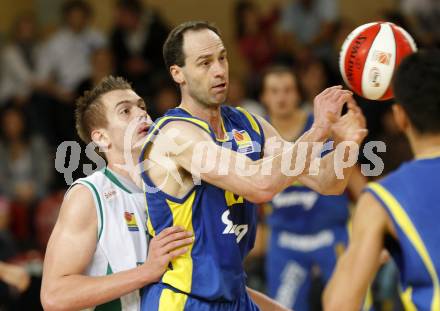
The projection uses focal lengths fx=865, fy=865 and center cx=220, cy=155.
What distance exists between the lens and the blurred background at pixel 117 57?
10836 mm

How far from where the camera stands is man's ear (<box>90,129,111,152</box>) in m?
5.25

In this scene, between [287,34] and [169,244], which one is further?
[287,34]

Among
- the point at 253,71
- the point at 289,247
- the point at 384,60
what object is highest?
the point at 384,60

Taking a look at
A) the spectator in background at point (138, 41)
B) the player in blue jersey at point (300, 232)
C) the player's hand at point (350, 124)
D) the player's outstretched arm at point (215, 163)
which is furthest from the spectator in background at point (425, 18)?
the player's outstretched arm at point (215, 163)

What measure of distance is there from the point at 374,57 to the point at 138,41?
7.74 m

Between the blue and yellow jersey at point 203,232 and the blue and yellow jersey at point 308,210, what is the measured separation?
3.05 meters

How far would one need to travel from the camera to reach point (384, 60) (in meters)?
4.62

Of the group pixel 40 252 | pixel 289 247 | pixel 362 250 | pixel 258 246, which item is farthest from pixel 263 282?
pixel 362 250

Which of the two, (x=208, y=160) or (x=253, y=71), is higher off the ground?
(x=208, y=160)

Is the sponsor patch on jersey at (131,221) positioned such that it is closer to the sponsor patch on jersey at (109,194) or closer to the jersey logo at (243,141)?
the sponsor patch on jersey at (109,194)

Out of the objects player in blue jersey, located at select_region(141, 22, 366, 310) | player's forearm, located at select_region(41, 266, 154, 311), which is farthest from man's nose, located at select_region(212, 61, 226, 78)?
player's forearm, located at select_region(41, 266, 154, 311)

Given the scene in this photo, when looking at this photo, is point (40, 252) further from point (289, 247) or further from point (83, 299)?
point (83, 299)

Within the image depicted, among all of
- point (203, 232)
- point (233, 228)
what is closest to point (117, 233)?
point (203, 232)

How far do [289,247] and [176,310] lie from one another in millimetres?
3457
